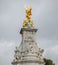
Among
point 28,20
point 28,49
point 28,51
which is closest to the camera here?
point 28,51

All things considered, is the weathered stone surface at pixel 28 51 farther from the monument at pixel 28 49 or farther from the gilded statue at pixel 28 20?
the gilded statue at pixel 28 20

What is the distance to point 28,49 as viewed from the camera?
59938 millimetres

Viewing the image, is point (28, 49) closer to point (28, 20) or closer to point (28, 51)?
point (28, 51)

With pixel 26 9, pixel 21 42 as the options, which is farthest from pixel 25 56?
pixel 26 9

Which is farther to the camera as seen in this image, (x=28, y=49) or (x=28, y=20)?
(x=28, y=20)

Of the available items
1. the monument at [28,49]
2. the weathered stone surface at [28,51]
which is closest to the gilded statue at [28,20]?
the monument at [28,49]

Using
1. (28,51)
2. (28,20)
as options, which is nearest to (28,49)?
(28,51)

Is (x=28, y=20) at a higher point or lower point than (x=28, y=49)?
higher

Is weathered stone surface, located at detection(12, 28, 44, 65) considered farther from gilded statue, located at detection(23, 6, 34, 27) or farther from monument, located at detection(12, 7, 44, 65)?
gilded statue, located at detection(23, 6, 34, 27)

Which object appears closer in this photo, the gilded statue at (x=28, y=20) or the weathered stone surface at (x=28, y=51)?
the weathered stone surface at (x=28, y=51)

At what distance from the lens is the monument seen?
5853 cm

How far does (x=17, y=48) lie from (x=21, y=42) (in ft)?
6.78

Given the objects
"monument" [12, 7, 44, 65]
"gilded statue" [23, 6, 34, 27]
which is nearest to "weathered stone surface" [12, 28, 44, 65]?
"monument" [12, 7, 44, 65]

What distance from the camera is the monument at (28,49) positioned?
58531 millimetres
